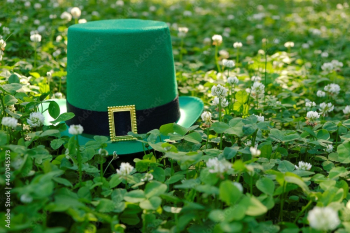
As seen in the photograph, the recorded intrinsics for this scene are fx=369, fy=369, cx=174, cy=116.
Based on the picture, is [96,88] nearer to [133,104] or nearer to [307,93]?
[133,104]

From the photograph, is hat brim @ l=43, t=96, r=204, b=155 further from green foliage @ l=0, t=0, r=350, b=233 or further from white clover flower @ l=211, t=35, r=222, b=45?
white clover flower @ l=211, t=35, r=222, b=45

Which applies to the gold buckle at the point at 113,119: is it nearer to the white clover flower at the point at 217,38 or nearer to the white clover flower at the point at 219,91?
the white clover flower at the point at 219,91

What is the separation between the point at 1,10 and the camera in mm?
4305

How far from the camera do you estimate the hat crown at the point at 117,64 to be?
186 cm

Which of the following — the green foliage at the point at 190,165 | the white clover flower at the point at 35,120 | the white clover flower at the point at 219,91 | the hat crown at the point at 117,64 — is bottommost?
the green foliage at the point at 190,165

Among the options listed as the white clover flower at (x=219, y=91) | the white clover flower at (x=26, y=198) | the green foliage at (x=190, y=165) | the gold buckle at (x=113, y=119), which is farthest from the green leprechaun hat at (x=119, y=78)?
the white clover flower at (x=26, y=198)

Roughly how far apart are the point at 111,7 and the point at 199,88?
10.6 ft

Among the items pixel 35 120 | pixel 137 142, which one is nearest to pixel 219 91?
pixel 137 142

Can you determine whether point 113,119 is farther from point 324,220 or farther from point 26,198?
point 324,220

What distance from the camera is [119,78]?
74.6 inches

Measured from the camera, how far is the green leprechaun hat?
186 centimetres

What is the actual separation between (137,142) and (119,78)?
1.16 feet

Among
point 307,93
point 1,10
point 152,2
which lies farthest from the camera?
point 152,2

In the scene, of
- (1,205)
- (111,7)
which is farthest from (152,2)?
(1,205)
